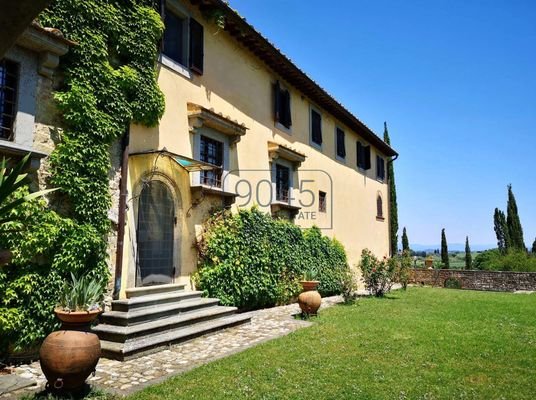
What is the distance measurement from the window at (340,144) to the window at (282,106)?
4.57 m

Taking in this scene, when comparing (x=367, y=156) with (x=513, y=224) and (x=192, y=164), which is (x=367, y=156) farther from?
(x=513, y=224)

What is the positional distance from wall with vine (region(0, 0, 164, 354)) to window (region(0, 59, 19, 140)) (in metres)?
0.63

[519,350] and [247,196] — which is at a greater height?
[247,196]

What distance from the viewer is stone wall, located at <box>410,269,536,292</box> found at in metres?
22.1

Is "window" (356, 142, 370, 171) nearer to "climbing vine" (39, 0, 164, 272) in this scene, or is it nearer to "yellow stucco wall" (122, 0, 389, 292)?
"yellow stucco wall" (122, 0, 389, 292)

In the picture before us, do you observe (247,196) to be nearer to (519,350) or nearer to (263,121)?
(263,121)

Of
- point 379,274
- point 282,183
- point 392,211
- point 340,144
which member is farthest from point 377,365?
point 392,211

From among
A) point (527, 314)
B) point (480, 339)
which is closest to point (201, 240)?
point (480, 339)

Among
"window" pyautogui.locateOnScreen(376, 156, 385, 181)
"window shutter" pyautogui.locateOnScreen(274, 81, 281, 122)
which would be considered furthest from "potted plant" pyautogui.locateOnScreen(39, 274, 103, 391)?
"window" pyautogui.locateOnScreen(376, 156, 385, 181)

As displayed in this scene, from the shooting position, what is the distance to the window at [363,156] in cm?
2042

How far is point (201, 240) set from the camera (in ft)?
31.6

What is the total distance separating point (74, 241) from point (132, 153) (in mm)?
2255

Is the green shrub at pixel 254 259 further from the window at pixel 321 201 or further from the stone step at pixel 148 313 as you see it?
the window at pixel 321 201

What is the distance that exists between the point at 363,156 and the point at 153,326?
54.5ft
